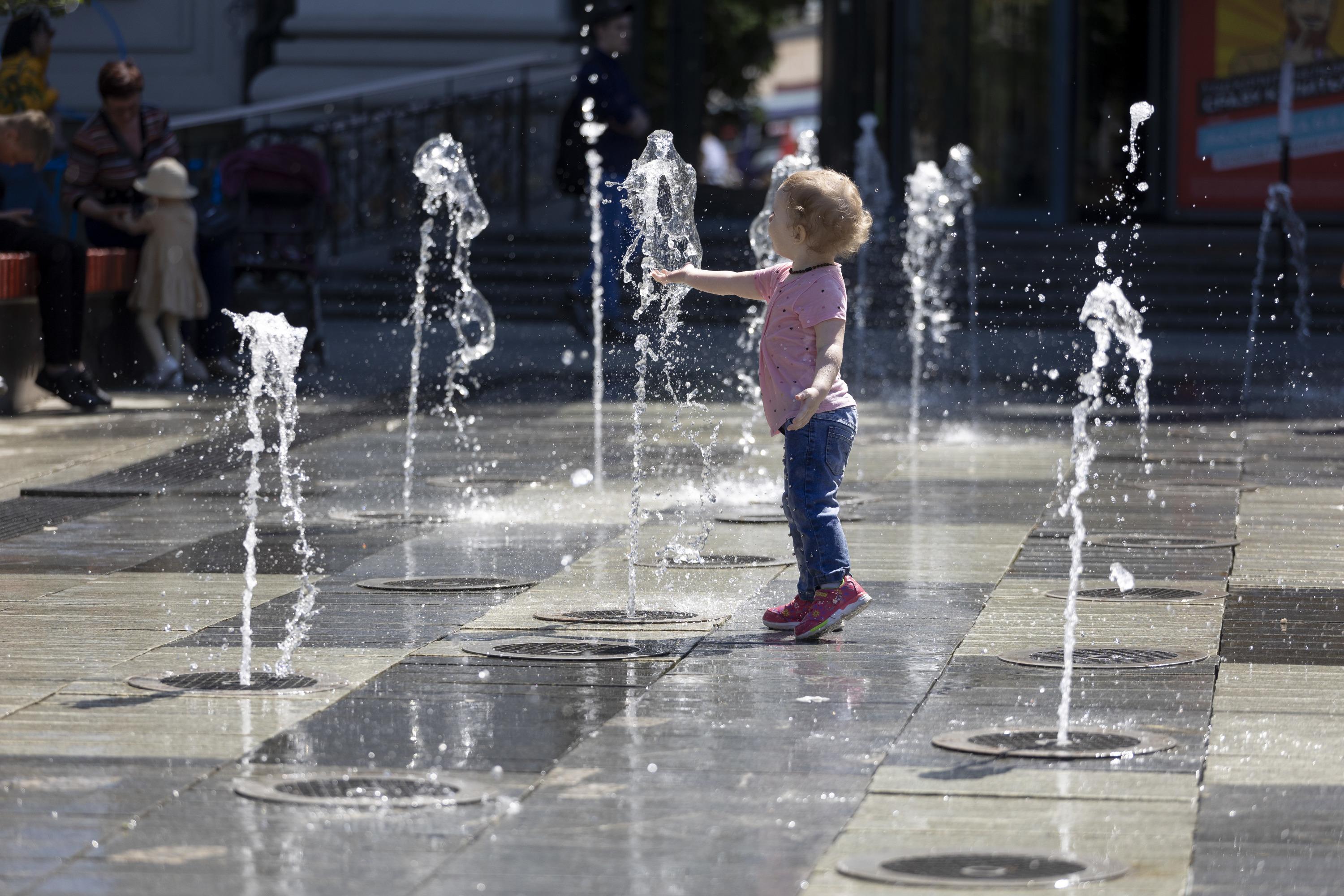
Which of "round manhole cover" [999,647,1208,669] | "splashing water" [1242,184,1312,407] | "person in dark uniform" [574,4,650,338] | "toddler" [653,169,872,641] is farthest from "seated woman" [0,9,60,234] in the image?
"round manhole cover" [999,647,1208,669]

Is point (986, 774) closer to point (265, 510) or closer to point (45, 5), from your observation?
point (265, 510)

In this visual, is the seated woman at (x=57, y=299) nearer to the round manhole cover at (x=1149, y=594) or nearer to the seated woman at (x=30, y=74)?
the seated woman at (x=30, y=74)

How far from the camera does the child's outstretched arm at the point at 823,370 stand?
6.69 meters

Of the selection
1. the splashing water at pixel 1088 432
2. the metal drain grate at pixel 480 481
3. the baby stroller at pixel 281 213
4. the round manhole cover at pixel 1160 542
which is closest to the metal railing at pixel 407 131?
the baby stroller at pixel 281 213

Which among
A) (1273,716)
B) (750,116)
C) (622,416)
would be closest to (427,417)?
Result: (622,416)

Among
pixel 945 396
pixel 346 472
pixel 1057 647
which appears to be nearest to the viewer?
pixel 1057 647

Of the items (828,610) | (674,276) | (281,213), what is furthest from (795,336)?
(281,213)

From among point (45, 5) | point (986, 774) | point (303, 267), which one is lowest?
point (986, 774)

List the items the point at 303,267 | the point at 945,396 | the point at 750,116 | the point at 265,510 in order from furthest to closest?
the point at 750,116 → the point at 303,267 → the point at 945,396 → the point at 265,510

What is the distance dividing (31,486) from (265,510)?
1.26 meters

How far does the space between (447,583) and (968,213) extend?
661 inches

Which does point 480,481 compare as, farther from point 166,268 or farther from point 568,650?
point 166,268

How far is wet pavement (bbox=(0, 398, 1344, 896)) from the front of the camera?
14.6ft

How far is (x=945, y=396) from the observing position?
599 inches
